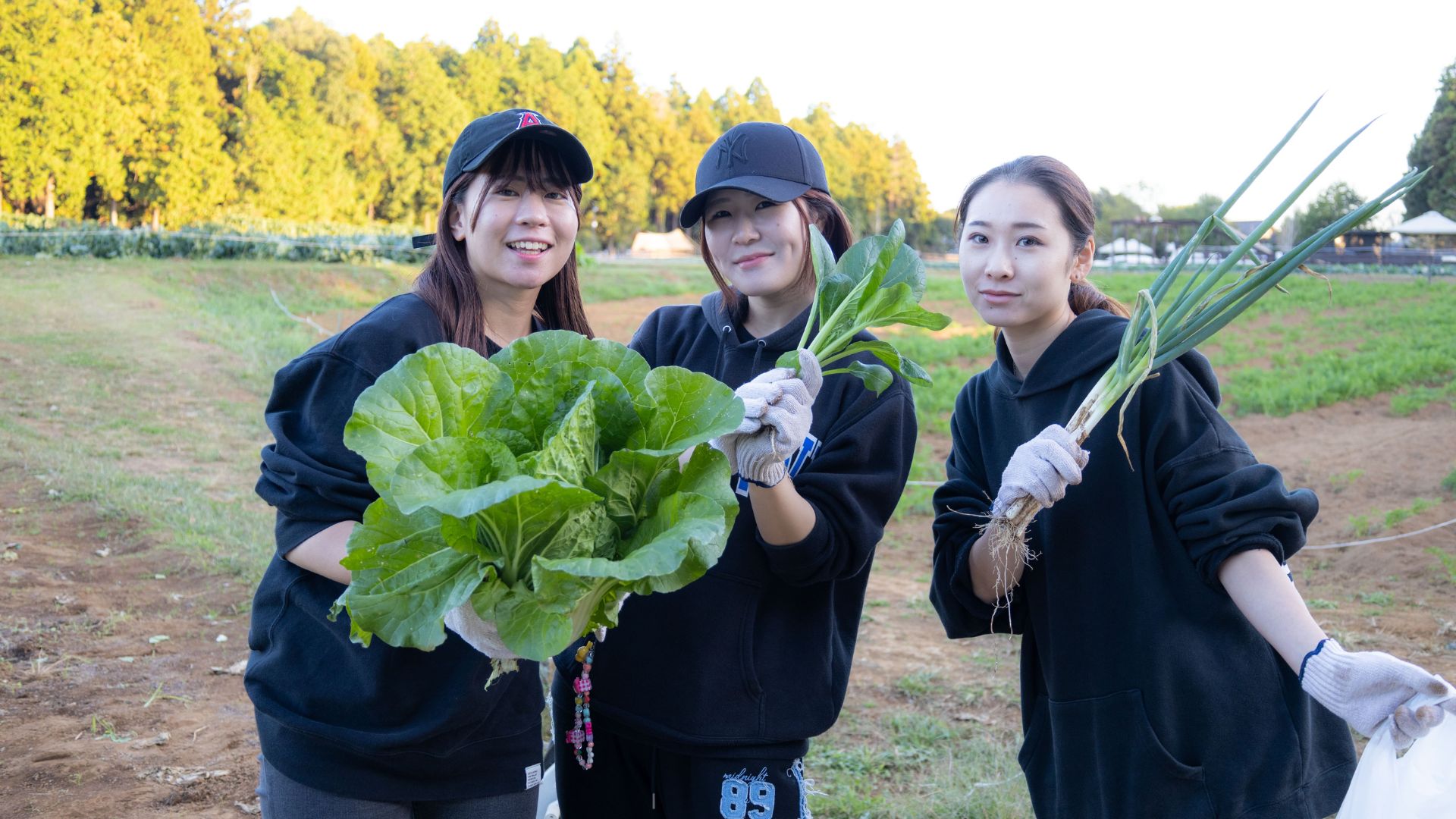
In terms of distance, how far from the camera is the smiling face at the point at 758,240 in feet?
7.16

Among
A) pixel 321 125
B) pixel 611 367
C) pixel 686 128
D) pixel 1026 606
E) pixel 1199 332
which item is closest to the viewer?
pixel 611 367

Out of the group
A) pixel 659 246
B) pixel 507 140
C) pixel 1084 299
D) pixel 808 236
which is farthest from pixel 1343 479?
pixel 659 246

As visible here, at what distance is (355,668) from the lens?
1816mm

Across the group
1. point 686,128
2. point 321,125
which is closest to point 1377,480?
point 321,125

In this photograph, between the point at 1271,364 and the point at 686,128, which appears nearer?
the point at 1271,364

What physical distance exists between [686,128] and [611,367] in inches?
2030

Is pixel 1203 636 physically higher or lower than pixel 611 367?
lower

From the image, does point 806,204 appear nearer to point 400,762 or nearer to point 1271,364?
point 400,762

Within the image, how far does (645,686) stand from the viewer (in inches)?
81.3

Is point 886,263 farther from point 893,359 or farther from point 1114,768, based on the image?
point 1114,768

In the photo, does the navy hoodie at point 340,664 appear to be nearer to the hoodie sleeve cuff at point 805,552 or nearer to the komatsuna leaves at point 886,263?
the hoodie sleeve cuff at point 805,552

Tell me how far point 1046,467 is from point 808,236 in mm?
747

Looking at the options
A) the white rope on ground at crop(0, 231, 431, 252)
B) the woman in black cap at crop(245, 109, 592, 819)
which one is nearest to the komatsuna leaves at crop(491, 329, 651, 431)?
the woman in black cap at crop(245, 109, 592, 819)

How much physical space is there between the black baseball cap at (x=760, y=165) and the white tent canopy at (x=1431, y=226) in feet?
121
